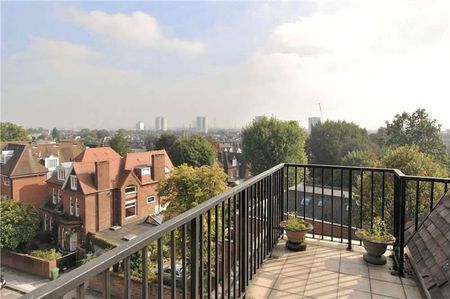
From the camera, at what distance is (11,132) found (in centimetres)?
4269

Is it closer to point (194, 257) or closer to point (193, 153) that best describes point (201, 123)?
point (193, 153)

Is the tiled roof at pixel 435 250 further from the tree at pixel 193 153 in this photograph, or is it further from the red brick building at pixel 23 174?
the tree at pixel 193 153

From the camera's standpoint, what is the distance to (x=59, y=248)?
1634cm

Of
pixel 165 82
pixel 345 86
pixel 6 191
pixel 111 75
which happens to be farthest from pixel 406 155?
pixel 6 191

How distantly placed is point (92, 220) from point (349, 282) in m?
16.0

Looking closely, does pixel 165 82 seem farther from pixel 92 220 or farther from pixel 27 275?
pixel 27 275

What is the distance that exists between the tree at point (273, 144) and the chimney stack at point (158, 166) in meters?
8.93

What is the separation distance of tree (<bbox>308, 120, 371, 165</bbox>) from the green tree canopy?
80.1 feet

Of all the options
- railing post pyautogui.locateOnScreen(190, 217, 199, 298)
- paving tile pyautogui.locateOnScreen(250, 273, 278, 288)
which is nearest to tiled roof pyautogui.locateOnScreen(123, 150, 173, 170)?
paving tile pyautogui.locateOnScreen(250, 273, 278, 288)

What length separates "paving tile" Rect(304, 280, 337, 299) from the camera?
254 cm

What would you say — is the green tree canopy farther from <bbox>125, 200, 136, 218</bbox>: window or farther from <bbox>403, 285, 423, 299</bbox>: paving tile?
<bbox>403, 285, 423, 299</bbox>: paving tile

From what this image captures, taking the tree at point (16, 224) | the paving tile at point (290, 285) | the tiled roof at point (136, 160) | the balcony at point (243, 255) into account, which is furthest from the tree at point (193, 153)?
the paving tile at point (290, 285)

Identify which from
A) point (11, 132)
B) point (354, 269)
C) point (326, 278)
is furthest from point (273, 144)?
point (11, 132)

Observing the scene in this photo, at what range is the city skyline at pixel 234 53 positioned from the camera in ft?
25.8
